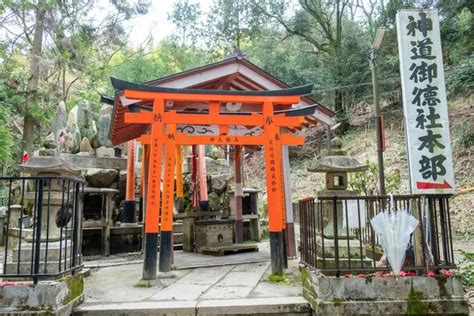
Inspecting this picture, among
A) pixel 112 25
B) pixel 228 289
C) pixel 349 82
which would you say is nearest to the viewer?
pixel 228 289

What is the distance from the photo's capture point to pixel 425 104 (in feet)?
16.1

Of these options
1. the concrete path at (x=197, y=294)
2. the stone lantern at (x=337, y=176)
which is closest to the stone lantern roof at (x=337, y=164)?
the stone lantern at (x=337, y=176)

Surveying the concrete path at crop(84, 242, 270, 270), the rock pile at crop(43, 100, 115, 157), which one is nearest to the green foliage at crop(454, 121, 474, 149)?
the concrete path at crop(84, 242, 270, 270)

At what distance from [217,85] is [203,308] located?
224 inches

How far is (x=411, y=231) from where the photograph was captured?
14.9 ft

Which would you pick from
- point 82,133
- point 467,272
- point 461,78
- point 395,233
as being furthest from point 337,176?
point 461,78

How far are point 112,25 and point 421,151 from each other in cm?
1972

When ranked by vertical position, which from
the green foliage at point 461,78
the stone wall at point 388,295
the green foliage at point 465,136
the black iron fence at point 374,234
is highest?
the green foliage at point 461,78

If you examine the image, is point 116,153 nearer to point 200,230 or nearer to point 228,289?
point 200,230

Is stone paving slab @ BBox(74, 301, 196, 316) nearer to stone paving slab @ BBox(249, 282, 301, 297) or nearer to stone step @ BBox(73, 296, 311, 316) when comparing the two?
stone step @ BBox(73, 296, 311, 316)

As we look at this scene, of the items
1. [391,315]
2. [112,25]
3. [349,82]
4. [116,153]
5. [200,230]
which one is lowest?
[391,315]

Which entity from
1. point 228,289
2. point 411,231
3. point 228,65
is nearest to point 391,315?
point 411,231

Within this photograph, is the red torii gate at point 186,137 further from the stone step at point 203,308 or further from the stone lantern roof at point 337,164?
the stone step at point 203,308

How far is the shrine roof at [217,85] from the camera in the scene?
7.41 metres
